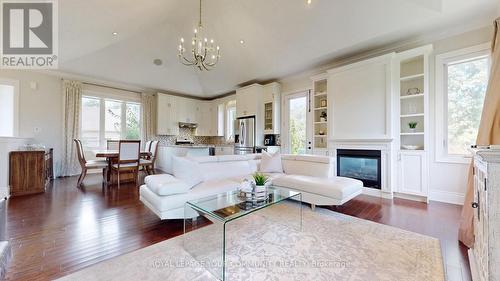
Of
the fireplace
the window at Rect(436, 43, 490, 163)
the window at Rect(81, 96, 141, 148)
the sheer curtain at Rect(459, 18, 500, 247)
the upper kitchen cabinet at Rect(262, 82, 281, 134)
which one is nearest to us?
the sheer curtain at Rect(459, 18, 500, 247)

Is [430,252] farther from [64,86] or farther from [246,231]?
[64,86]

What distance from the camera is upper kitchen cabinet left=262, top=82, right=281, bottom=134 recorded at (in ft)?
18.9

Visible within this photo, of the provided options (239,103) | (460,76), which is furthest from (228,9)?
(460,76)

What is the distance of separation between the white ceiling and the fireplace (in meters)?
2.12

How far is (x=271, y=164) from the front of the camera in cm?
396

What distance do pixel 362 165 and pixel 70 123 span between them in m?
7.45

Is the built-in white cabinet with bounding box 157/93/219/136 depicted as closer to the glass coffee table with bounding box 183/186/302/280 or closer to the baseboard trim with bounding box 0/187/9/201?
the baseboard trim with bounding box 0/187/9/201

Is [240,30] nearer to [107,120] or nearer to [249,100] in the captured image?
[249,100]

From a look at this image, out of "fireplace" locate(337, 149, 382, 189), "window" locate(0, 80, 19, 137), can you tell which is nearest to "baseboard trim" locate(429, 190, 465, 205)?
"fireplace" locate(337, 149, 382, 189)

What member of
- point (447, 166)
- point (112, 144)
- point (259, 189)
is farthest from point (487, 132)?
point (112, 144)

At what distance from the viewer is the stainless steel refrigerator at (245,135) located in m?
6.02

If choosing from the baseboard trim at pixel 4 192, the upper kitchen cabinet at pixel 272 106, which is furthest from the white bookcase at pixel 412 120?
the baseboard trim at pixel 4 192

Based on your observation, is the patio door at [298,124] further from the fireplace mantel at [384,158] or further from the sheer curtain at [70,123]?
the sheer curtain at [70,123]

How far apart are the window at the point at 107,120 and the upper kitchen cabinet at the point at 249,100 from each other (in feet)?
11.6
